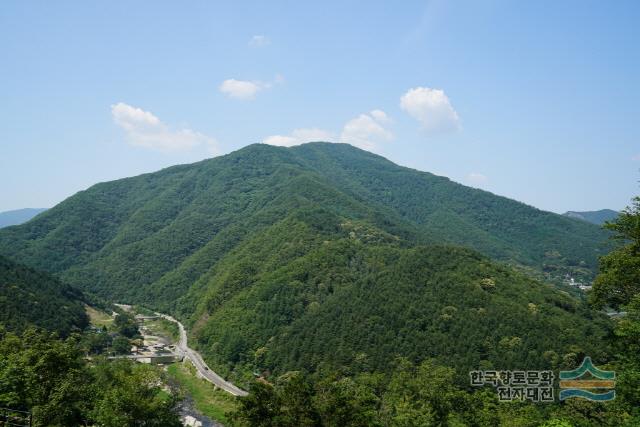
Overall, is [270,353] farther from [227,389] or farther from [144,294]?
[144,294]

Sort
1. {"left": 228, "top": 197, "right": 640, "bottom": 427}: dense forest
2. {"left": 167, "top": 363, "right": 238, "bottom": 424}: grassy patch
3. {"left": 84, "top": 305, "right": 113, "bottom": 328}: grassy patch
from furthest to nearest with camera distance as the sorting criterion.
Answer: {"left": 84, "top": 305, "right": 113, "bottom": 328}: grassy patch
{"left": 167, "top": 363, "right": 238, "bottom": 424}: grassy patch
{"left": 228, "top": 197, "right": 640, "bottom": 427}: dense forest

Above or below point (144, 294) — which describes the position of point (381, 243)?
above

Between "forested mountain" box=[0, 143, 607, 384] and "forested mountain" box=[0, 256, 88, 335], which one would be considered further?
"forested mountain" box=[0, 256, 88, 335]

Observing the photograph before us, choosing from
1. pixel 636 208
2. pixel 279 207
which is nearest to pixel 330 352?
pixel 636 208

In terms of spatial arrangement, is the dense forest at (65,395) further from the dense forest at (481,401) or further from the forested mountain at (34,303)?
the forested mountain at (34,303)

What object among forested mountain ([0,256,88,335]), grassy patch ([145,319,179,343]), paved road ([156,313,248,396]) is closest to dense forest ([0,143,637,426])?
forested mountain ([0,256,88,335])

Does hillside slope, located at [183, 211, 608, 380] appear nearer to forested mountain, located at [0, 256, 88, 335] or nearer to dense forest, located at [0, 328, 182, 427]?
forested mountain, located at [0, 256, 88, 335]

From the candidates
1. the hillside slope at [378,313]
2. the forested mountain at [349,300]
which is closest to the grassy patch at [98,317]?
the forested mountain at [349,300]

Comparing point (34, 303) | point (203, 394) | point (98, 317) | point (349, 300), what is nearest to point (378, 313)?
point (349, 300)
